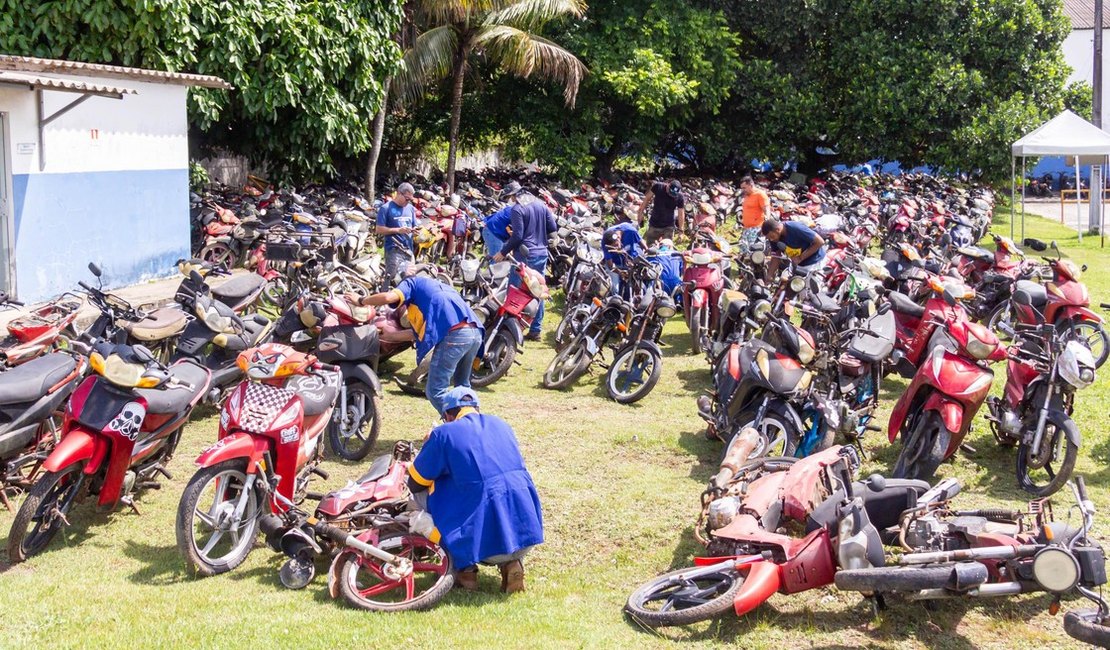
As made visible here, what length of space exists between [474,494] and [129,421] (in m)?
1.82

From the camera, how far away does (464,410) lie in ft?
16.8

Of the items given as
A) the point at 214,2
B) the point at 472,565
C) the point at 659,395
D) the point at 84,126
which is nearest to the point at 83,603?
the point at 472,565

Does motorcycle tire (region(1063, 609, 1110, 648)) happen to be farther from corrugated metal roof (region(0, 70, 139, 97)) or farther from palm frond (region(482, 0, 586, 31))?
palm frond (region(482, 0, 586, 31))

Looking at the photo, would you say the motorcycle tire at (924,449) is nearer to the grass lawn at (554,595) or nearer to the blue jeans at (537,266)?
the grass lawn at (554,595)

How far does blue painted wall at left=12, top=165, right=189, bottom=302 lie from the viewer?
1145cm

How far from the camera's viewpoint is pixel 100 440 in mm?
5395

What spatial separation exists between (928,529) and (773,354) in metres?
2.08

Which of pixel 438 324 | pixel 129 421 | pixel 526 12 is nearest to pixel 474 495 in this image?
pixel 129 421

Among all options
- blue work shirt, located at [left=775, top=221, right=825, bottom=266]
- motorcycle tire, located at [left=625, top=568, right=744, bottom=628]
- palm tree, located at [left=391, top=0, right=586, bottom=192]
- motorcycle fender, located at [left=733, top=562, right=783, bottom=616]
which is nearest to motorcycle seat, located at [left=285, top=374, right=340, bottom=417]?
motorcycle tire, located at [left=625, top=568, right=744, bottom=628]

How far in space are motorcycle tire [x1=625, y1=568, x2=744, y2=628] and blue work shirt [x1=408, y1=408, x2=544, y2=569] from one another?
0.54 m

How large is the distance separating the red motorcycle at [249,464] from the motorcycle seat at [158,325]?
2.10 metres

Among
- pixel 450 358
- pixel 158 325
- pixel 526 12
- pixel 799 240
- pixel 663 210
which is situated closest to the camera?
pixel 450 358

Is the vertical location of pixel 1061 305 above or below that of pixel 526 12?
below

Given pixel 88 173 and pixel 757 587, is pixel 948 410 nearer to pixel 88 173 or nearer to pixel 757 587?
pixel 757 587
